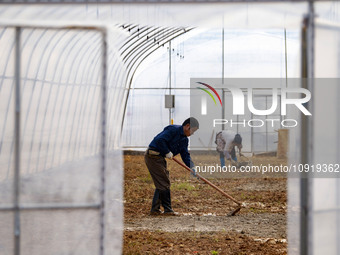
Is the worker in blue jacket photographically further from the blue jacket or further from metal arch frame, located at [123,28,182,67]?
metal arch frame, located at [123,28,182,67]

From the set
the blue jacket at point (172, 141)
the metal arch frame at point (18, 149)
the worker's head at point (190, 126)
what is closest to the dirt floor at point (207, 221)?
the blue jacket at point (172, 141)

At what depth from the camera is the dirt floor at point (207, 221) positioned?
7051mm

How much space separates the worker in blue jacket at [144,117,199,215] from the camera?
8891 millimetres

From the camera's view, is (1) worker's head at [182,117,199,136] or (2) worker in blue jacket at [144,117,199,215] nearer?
(1) worker's head at [182,117,199,136]

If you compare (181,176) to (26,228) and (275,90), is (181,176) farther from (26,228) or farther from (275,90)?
(26,228)

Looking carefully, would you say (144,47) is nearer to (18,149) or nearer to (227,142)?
(227,142)

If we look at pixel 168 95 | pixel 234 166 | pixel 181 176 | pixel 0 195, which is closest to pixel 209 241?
pixel 0 195

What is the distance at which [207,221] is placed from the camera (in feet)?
29.2

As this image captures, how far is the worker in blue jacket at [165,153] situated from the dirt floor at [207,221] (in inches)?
14.0

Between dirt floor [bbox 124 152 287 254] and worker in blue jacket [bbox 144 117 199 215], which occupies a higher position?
worker in blue jacket [bbox 144 117 199 215]

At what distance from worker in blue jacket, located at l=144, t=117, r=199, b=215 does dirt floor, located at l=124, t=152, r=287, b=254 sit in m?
0.36

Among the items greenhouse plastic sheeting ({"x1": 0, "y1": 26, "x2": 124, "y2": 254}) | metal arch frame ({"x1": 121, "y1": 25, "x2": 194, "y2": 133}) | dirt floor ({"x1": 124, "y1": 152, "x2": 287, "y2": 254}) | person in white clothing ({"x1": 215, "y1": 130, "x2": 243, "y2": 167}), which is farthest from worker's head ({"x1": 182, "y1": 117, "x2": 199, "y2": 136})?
metal arch frame ({"x1": 121, "y1": 25, "x2": 194, "y2": 133})

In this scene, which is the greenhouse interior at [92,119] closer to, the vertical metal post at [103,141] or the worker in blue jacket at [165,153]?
the vertical metal post at [103,141]

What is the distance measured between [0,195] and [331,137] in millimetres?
2795
